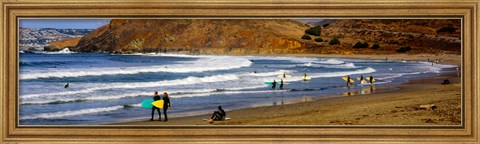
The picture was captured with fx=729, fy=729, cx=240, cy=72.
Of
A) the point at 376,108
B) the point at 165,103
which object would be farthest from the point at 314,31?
the point at 165,103

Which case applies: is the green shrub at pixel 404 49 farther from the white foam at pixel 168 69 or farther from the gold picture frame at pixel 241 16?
the white foam at pixel 168 69

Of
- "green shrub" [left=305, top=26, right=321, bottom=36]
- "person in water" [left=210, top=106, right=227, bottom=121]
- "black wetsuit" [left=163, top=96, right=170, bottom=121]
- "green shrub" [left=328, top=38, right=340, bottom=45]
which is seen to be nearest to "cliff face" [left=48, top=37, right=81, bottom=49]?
"black wetsuit" [left=163, top=96, right=170, bottom=121]

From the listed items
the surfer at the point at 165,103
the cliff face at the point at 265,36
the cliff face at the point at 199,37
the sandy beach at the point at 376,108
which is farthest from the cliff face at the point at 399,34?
the surfer at the point at 165,103

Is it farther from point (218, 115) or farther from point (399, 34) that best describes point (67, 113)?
point (399, 34)

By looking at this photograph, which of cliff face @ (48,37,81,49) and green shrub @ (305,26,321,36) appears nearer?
green shrub @ (305,26,321,36)

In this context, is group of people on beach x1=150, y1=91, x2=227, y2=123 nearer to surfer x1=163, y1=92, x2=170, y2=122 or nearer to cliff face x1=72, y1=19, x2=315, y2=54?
surfer x1=163, y1=92, x2=170, y2=122
